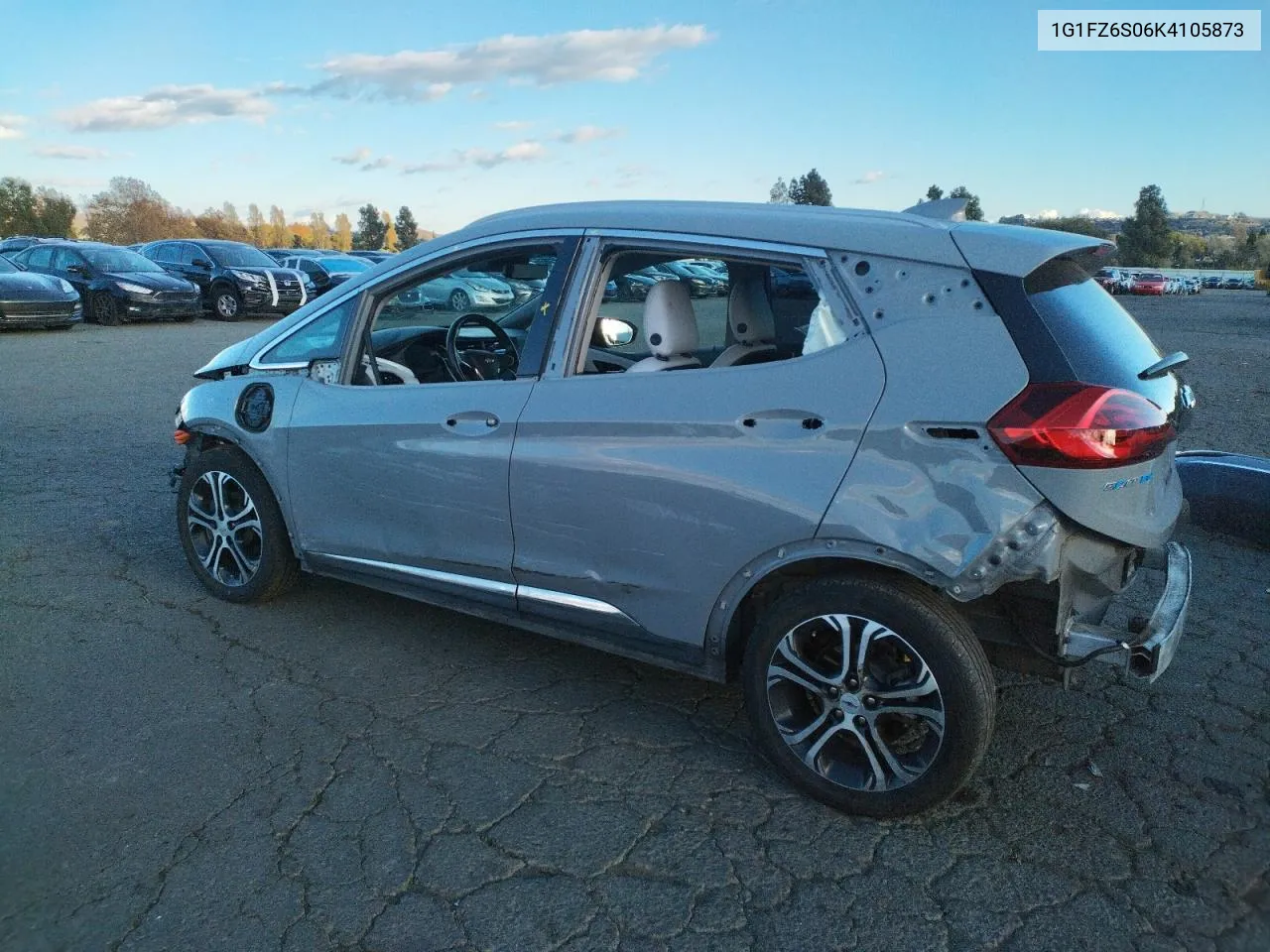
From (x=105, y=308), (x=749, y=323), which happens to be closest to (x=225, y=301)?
(x=105, y=308)

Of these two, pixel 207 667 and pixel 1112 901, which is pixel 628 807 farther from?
pixel 207 667

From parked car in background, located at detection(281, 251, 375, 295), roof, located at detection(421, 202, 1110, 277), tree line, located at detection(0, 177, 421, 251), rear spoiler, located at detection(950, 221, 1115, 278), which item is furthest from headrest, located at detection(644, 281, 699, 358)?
tree line, located at detection(0, 177, 421, 251)

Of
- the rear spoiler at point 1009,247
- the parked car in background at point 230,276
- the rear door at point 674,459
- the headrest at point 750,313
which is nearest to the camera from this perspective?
the rear spoiler at point 1009,247

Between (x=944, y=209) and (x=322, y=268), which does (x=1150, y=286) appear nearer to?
(x=322, y=268)

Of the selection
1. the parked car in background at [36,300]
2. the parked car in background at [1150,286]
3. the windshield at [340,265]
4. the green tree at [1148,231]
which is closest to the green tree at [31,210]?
the windshield at [340,265]

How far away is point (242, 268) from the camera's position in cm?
2134

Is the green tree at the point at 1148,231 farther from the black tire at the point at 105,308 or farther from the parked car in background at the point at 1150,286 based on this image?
the black tire at the point at 105,308

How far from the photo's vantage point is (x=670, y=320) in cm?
339

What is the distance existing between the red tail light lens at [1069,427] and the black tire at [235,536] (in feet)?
10.4

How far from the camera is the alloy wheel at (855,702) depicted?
8.94 ft

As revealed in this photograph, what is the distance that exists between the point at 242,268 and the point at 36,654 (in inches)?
763

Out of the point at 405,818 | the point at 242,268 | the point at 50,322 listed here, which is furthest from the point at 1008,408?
the point at 242,268

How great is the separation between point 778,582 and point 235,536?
2.71 m

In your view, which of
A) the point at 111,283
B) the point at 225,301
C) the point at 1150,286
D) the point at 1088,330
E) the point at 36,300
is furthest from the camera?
the point at 1150,286
